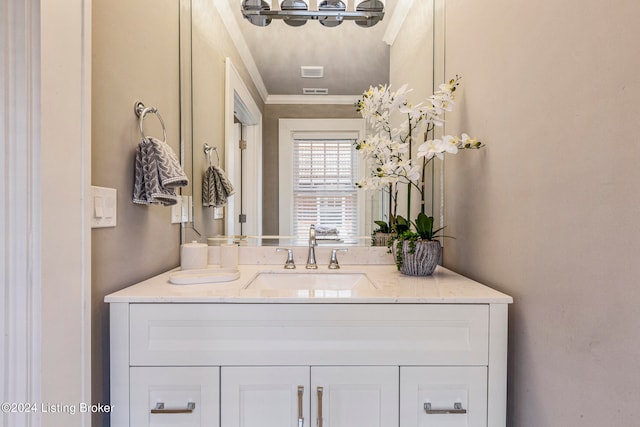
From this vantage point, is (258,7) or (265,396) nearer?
(265,396)

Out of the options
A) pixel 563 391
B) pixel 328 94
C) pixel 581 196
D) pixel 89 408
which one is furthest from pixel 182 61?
pixel 563 391

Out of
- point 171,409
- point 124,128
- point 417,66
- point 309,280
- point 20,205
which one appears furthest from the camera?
point 417,66

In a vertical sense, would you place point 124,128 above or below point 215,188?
above

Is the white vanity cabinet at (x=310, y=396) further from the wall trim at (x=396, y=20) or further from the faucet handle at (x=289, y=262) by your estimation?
the wall trim at (x=396, y=20)

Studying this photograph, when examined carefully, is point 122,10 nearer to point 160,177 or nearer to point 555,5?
point 160,177

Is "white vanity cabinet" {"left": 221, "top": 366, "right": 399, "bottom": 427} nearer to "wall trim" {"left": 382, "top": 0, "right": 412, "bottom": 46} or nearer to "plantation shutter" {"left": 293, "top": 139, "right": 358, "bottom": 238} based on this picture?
"plantation shutter" {"left": 293, "top": 139, "right": 358, "bottom": 238}

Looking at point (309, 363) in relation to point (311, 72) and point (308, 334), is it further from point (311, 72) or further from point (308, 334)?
point (311, 72)

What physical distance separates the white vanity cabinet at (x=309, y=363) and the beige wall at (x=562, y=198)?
5.2 inches

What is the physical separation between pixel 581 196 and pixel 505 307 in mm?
373

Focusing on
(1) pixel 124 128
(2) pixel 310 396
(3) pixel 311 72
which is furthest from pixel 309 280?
(3) pixel 311 72

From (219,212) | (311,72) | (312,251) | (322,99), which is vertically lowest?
(312,251)

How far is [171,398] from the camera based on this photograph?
0.91 meters

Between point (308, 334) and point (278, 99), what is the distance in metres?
1.16

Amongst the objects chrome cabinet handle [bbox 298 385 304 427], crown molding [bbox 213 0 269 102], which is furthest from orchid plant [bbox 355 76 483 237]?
chrome cabinet handle [bbox 298 385 304 427]
